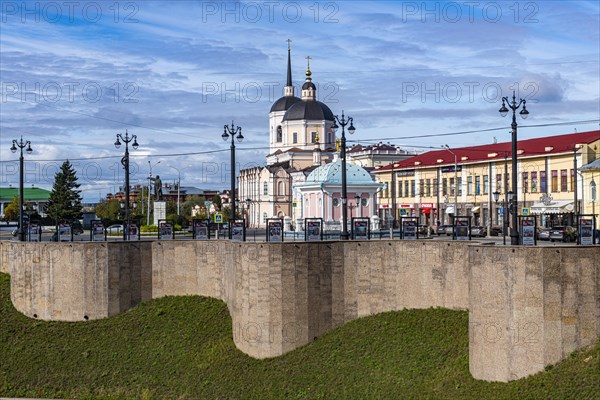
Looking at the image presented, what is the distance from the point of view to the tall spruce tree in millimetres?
111562

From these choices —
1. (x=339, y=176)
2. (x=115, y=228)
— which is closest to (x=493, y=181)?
(x=339, y=176)

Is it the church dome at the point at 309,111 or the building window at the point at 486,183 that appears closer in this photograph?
the building window at the point at 486,183

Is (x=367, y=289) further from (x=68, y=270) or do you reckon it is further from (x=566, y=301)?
(x=68, y=270)


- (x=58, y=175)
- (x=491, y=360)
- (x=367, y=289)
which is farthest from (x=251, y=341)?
(x=58, y=175)

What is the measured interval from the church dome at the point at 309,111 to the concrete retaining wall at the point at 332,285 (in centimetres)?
7740

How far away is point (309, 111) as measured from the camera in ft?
429

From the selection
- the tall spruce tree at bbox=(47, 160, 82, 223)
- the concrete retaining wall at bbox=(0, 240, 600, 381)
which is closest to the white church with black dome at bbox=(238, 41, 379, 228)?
the tall spruce tree at bbox=(47, 160, 82, 223)

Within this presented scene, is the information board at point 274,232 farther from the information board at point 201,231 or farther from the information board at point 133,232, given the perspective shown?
the information board at point 133,232

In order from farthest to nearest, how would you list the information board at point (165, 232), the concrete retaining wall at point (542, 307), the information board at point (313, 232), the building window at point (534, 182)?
the building window at point (534, 182) < the information board at point (165, 232) < the information board at point (313, 232) < the concrete retaining wall at point (542, 307)

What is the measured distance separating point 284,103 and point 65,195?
38.6 metres

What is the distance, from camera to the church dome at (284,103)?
13875 centimetres

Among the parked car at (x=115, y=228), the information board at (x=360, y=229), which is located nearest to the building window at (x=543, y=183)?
the parked car at (x=115, y=228)

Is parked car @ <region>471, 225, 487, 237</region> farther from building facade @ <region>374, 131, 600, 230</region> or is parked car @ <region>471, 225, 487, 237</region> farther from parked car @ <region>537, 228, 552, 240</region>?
building facade @ <region>374, 131, 600, 230</region>

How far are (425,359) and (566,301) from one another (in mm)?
6317
